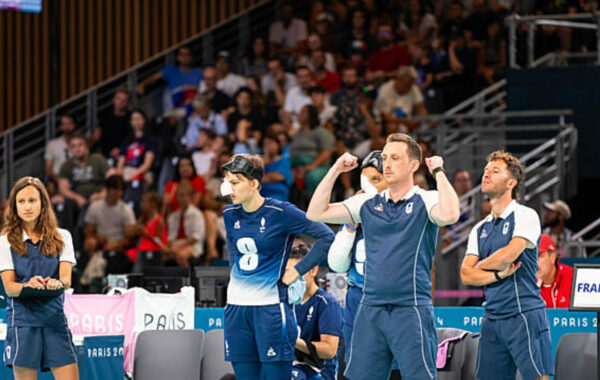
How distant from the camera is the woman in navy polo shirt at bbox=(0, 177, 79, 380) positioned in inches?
302

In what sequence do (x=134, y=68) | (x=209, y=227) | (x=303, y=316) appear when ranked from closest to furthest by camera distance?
1. (x=303, y=316)
2. (x=209, y=227)
3. (x=134, y=68)

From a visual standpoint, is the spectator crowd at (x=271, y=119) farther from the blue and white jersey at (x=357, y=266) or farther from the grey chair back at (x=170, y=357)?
the blue and white jersey at (x=357, y=266)

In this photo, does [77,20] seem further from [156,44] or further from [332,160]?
[332,160]

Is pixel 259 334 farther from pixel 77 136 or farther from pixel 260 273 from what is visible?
pixel 77 136

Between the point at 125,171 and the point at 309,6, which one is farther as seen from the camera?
the point at 309,6

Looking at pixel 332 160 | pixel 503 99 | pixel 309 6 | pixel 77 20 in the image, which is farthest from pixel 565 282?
pixel 77 20

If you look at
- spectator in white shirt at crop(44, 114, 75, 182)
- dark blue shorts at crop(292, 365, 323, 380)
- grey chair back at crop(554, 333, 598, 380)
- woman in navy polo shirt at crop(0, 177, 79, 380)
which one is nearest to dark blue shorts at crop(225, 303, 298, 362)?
dark blue shorts at crop(292, 365, 323, 380)

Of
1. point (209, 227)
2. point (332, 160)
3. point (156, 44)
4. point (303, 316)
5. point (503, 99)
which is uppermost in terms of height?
point (156, 44)

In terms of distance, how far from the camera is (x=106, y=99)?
19.0 metres

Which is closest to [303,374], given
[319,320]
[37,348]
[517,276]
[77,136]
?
[319,320]

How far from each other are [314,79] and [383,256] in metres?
10.0

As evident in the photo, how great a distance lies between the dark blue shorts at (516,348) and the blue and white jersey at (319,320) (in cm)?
118

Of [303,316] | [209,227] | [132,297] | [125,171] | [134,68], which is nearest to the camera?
[303,316]

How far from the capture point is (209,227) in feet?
46.2
